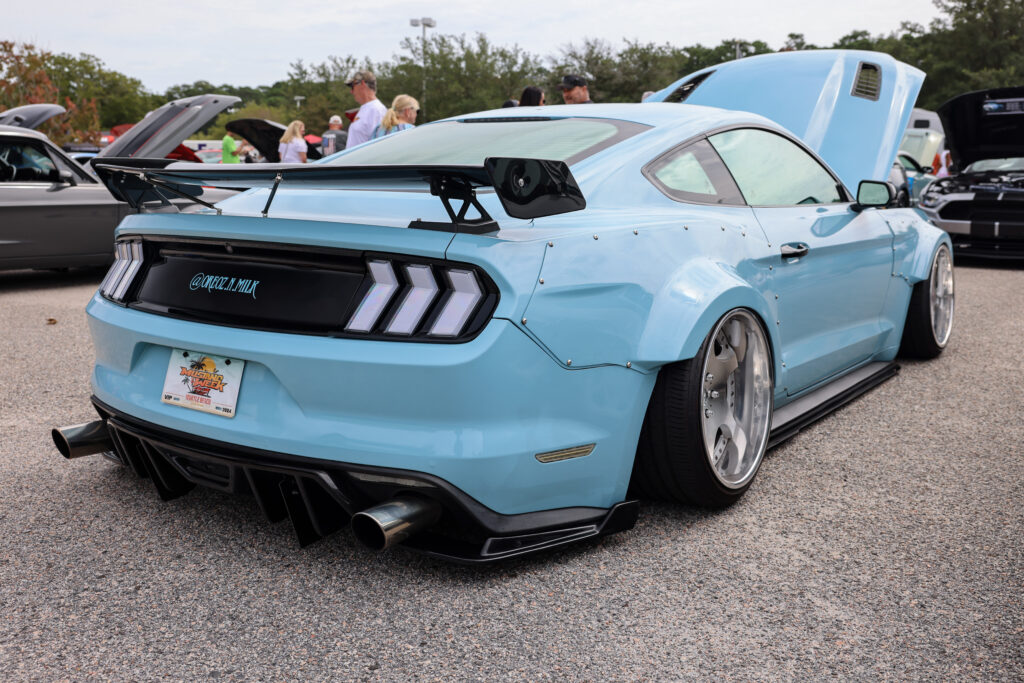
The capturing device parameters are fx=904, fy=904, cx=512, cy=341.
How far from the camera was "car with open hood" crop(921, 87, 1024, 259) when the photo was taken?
8336mm

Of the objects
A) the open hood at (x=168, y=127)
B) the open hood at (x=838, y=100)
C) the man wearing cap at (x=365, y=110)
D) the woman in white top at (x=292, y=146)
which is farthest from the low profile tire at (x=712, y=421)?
the woman in white top at (x=292, y=146)

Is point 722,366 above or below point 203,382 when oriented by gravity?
below

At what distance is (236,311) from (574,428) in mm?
952

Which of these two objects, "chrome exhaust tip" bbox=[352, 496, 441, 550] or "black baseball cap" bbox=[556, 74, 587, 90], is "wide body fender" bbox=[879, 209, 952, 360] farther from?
"black baseball cap" bbox=[556, 74, 587, 90]

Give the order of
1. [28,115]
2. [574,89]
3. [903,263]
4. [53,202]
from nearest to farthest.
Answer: [903,263], [53,202], [574,89], [28,115]

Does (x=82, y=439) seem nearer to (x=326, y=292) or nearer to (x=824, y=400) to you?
(x=326, y=292)

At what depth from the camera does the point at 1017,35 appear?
163ft

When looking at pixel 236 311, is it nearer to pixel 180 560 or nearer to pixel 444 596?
pixel 180 560

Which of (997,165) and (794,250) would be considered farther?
(997,165)

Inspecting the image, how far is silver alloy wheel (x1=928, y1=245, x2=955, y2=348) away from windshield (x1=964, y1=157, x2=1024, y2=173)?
19.5 ft

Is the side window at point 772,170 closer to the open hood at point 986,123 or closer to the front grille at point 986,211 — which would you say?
the open hood at point 986,123

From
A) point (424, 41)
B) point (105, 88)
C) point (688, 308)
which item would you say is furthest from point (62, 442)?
point (105, 88)

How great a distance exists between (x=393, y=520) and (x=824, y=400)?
2.27m

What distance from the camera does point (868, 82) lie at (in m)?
5.53
